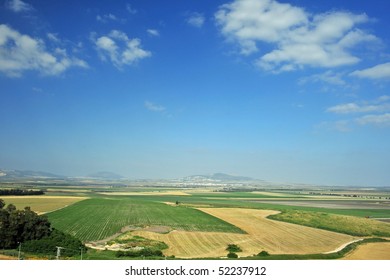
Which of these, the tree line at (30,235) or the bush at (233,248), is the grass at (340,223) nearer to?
the bush at (233,248)

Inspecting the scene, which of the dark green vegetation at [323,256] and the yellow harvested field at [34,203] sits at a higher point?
the yellow harvested field at [34,203]

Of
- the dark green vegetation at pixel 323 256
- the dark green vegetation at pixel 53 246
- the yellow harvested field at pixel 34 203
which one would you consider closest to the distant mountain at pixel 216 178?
the yellow harvested field at pixel 34 203

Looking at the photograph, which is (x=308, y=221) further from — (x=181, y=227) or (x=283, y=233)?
(x=181, y=227)

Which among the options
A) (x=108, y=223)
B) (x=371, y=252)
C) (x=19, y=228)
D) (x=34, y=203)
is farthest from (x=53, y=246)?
(x=34, y=203)

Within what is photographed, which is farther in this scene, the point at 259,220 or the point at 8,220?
the point at 259,220

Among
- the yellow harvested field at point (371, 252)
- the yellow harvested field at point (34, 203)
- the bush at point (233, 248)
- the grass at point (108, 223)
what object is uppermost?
the yellow harvested field at point (34, 203)

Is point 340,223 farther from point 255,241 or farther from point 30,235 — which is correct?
point 30,235
